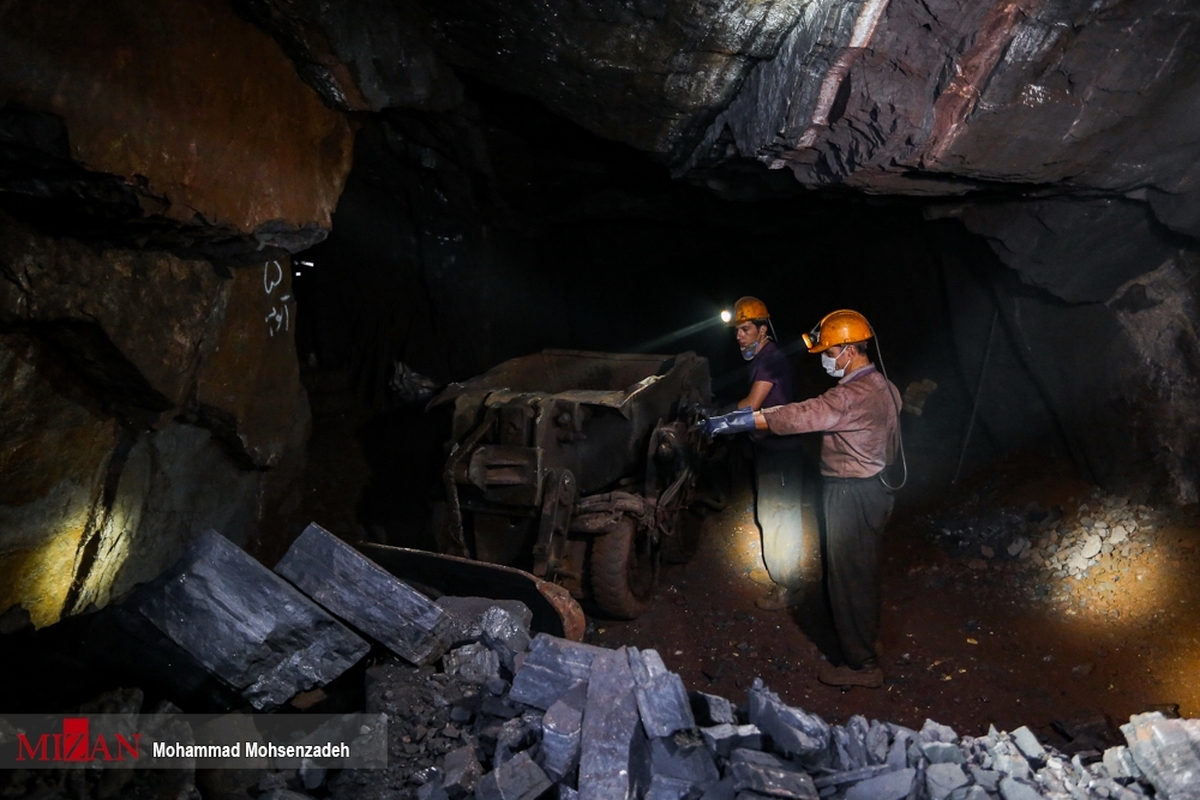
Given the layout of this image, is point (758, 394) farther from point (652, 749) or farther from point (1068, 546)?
point (652, 749)

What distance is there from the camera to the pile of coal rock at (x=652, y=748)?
2334mm

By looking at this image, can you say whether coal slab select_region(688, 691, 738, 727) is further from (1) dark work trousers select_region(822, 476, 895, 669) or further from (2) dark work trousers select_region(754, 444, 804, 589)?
(2) dark work trousers select_region(754, 444, 804, 589)

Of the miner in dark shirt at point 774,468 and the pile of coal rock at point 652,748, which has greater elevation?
the miner in dark shirt at point 774,468

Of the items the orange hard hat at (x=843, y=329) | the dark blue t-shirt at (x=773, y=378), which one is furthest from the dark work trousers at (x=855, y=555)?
the dark blue t-shirt at (x=773, y=378)

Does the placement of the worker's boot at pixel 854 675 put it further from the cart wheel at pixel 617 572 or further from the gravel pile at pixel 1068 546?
the gravel pile at pixel 1068 546

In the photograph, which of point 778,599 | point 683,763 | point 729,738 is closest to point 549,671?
point 683,763

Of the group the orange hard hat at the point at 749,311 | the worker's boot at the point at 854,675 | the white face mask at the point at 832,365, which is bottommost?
the worker's boot at the point at 854,675

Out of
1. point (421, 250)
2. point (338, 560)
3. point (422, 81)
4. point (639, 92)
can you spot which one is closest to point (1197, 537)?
point (639, 92)

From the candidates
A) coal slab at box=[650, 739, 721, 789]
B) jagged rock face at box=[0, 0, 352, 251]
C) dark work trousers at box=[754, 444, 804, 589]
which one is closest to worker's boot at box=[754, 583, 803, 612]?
dark work trousers at box=[754, 444, 804, 589]

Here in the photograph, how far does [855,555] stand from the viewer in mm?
Answer: 4125

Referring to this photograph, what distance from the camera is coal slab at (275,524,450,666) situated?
2.73 meters

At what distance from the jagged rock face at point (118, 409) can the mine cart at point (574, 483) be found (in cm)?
136

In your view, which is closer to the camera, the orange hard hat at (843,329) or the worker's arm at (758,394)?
the orange hard hat at (843,329)

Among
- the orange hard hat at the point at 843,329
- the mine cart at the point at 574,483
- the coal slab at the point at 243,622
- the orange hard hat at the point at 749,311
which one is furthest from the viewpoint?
the orange hard hat at the point at 749,311
